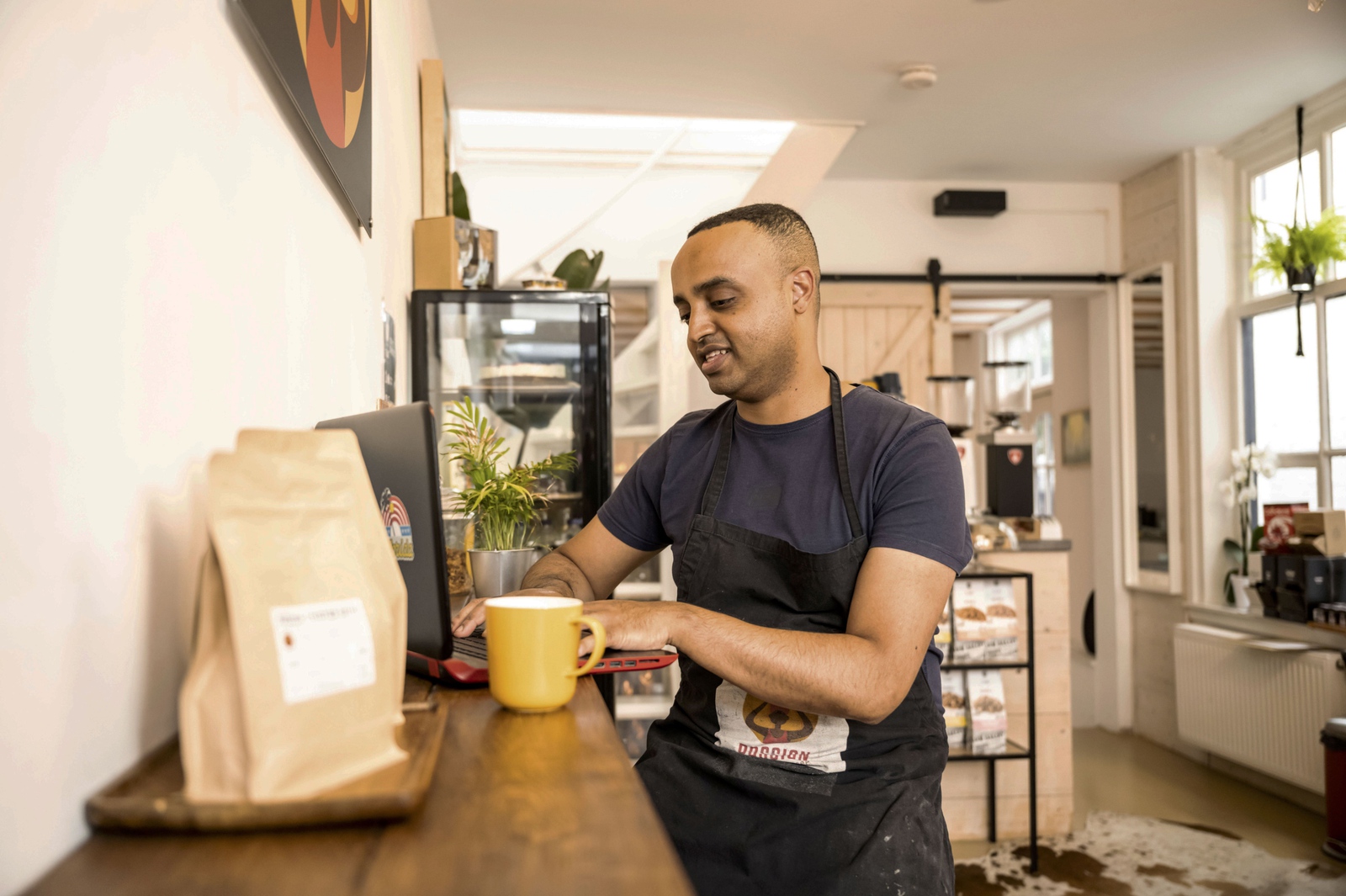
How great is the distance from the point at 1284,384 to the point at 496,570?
4.19 m

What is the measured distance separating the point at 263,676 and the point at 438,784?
6.5 inches

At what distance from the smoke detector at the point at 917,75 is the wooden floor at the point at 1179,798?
3095mm

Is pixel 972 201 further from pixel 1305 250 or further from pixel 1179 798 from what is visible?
pixel 1179 798

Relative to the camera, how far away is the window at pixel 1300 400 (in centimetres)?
415

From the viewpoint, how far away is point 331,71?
4.49 ft

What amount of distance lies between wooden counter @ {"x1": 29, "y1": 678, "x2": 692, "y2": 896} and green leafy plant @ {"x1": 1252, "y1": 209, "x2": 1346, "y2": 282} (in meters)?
4.59

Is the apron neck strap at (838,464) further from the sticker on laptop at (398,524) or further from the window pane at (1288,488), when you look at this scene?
the window pane at (1288,488)

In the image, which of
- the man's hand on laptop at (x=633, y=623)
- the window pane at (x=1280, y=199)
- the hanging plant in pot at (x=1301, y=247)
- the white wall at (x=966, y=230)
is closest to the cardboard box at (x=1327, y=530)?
the hanging plant in pot at (x=1301, y=247)

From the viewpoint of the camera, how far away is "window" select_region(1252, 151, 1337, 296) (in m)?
4.37

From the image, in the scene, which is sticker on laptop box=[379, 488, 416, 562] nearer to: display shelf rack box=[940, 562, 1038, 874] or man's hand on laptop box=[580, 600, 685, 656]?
man's hand on laptop box=[580, 600, 685, 656]

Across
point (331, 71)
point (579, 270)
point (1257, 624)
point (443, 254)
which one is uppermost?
point (579, 270)

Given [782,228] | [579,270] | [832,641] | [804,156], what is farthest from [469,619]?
[804,156]

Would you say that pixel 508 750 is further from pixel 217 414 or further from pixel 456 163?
pixel 456 163

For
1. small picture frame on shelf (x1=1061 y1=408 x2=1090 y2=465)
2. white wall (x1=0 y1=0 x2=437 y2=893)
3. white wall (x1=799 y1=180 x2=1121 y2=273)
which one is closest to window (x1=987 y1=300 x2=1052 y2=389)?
small picture frame on shelf (x1=1061 y1=408 x2=1090 y2=465)
